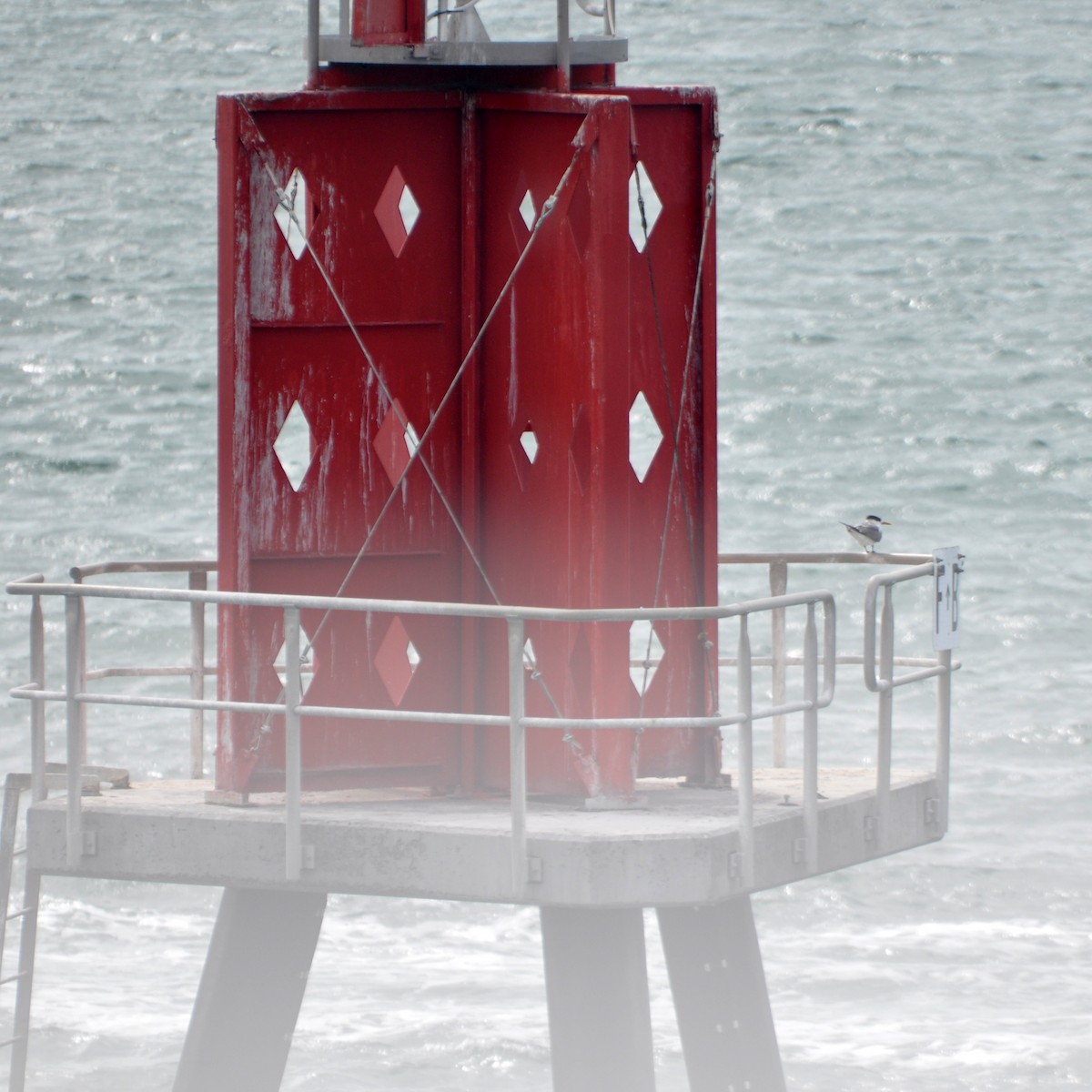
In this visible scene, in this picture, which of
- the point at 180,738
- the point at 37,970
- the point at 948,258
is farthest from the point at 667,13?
the point at 37,970

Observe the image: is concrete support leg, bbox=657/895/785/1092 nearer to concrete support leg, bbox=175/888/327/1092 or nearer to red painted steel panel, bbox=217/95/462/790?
red painted steel panel, bbox=217/95/462/790

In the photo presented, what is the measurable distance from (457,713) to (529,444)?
1195 millimetres

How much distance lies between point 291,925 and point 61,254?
1246 inches

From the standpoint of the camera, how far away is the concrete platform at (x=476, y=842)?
7.88m

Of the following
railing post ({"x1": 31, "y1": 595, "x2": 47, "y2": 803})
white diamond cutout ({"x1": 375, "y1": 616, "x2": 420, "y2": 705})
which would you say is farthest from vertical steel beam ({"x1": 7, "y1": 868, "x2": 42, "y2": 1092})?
white diamond cutout ({"x1": 375, "y1": 616, "x2": 420, "y2": 705})

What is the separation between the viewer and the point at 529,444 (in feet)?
29.7

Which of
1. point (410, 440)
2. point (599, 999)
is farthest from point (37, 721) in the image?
point (599, 999)

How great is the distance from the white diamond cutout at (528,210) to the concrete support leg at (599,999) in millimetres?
2603

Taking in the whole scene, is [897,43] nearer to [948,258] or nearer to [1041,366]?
[948,258]

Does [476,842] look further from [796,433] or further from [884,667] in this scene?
[796,433]

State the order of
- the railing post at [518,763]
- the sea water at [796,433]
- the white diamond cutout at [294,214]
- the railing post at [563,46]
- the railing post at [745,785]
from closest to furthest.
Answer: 1. the railing post at [518,763]
2. the railing post at [745,785]
3. the railing post at [563,46]
4. the white diamond cutout at [294,214]
5. the sea water at [796,433]

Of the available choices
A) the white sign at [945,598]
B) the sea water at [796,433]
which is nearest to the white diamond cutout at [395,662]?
the white sign at [945,598]

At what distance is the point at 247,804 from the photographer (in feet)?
28.8

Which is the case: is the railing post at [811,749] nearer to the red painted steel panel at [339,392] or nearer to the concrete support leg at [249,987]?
the red painted steel panel at [339,392]
